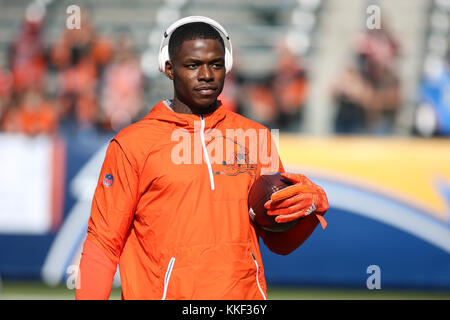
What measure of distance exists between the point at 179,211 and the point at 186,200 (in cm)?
5

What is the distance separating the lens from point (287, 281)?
7227 millimetres

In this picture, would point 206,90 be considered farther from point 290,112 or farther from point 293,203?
point 290,112

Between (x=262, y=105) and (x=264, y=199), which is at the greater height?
(x=264, y=199)

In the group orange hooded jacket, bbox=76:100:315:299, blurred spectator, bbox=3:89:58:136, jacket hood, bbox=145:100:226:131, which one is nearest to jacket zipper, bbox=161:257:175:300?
orange hooded jacket, bbox=76:100:315:299

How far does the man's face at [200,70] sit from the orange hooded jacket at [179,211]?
0.31ft

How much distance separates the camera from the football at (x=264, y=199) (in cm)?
273

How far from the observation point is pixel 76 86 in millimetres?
9070

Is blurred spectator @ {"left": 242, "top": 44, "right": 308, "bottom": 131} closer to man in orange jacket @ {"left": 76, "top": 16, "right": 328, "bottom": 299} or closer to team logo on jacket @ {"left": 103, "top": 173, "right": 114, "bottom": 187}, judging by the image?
man in orange jacket @ {"left": 76, "top": 16, "right": 328, "bottom": 299}

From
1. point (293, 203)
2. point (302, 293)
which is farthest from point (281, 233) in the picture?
point (302, 293)

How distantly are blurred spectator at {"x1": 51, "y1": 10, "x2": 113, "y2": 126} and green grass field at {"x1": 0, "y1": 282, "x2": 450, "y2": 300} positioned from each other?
2355 mm

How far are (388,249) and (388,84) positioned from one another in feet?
7.39

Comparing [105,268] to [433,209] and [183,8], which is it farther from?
[183,8]

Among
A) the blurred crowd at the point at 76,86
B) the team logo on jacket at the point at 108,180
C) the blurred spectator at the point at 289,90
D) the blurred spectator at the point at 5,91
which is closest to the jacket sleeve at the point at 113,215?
the team logo on jacket at the point at 108,180
